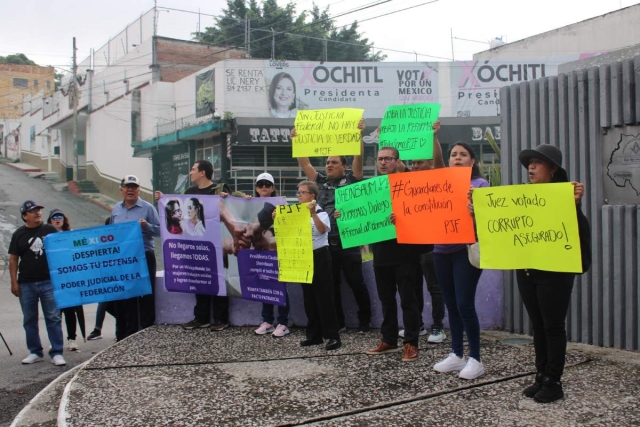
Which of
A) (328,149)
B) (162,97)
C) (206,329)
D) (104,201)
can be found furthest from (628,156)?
(104,201)

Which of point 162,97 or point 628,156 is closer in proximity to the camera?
point 628,156

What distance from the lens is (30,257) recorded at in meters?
6.75

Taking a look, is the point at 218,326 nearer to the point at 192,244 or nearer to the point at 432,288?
the point at 192,244

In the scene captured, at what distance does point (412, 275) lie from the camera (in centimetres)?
527

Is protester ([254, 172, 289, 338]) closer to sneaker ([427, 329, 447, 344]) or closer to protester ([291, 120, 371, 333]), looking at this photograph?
protester ([291, 120, 371, 333])

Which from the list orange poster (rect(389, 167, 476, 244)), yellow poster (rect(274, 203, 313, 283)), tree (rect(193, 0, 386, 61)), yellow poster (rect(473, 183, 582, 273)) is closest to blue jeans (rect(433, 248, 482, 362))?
orange poster (rect(389, 167, 476, 244))

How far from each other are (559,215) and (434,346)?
2.23 metres

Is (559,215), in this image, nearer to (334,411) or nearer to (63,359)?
(334,411)

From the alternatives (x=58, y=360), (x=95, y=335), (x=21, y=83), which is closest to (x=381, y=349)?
(x=58, y=360)

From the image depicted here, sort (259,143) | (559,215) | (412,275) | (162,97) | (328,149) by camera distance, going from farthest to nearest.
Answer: (162,97), (259,143), (328,149), (412,275), (559,215)

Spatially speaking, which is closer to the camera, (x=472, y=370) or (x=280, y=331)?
(x=472, y=370)

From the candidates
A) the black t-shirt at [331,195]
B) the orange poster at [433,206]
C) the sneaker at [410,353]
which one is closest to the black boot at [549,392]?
the orange poster at [433,206]

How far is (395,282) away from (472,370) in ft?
3.52

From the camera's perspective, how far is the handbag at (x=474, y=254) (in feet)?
14.8
